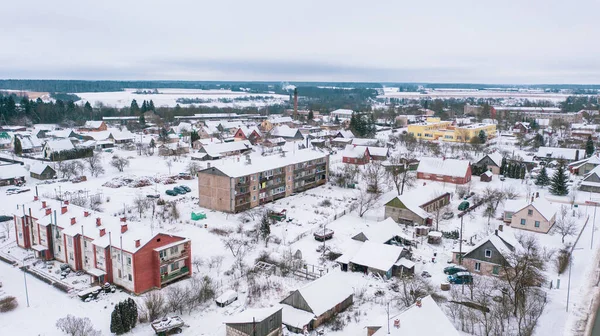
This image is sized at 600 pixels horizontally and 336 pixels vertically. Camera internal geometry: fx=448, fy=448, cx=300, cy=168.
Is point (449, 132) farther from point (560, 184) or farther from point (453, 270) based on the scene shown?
point (453, 270)

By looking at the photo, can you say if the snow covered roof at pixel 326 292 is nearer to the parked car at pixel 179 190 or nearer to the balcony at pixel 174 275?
the balcony at pixel 174 275

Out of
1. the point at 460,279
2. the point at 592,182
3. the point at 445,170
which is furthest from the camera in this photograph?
the point at 445,170

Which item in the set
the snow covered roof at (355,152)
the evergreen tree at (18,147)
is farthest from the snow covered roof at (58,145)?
the snow covered roof at (355,152)

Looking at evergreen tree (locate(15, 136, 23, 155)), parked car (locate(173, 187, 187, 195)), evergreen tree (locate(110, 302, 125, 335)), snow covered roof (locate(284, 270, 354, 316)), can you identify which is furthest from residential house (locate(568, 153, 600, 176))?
evergreen tree (locate(15, 136, 23, 155))

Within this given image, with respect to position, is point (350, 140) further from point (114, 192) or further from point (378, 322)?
point (378, 322)

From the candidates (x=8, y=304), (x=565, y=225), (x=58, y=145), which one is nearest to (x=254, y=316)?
(x=8, y=304)

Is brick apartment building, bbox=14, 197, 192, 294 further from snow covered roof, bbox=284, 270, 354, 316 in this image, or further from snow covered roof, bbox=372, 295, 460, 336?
snow covered roof, bbox=372, 295, 460, 336
